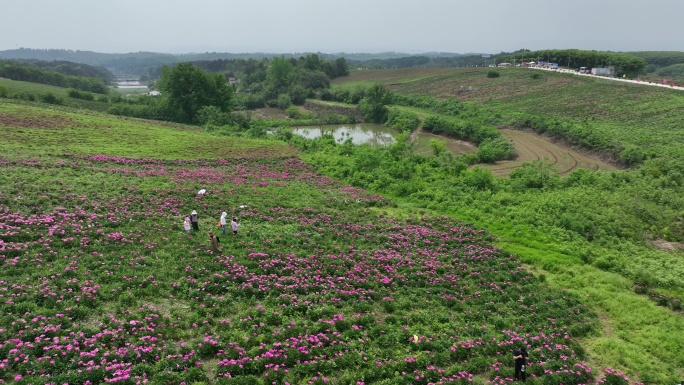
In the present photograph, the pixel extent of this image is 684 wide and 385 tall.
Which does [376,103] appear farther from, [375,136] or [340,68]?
[340,68]

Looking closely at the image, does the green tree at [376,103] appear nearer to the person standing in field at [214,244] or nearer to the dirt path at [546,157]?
the dirt path at [546,157]

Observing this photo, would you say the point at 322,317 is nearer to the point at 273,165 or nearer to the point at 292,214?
the point at 292,214

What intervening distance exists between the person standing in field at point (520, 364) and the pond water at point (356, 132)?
63718mm

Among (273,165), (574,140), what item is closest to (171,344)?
(273,165)

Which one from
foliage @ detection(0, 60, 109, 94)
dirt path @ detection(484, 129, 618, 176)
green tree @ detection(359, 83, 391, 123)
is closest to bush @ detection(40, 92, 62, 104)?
green tree @ detection(359, 83, 391, 123)

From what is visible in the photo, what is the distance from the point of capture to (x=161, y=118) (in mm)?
77688

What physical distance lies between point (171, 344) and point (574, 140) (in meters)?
60.5

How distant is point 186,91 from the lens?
80.2 meters

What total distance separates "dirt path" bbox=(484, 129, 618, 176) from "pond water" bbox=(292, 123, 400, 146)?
23.6 meters

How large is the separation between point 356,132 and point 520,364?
252ft

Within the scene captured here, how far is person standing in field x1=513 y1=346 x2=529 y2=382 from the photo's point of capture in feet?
44.1

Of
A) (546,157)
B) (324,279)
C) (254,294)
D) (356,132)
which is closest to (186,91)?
(356,132)

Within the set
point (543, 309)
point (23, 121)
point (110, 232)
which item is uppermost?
point (23, 121)

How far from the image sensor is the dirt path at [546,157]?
49.0m
